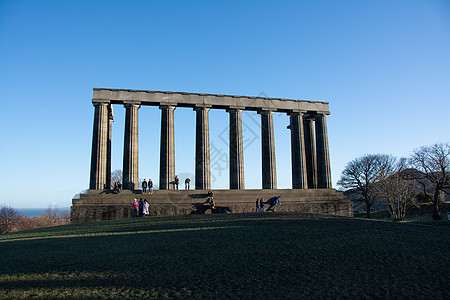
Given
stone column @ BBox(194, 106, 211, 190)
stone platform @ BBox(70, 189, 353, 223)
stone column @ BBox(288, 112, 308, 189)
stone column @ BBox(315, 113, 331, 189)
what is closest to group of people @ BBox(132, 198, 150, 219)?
stone platform @ BBox(70, 189, 353, 223)

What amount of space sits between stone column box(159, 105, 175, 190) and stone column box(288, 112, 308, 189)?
49.9ft

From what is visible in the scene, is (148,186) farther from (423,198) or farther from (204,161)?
(423,198)

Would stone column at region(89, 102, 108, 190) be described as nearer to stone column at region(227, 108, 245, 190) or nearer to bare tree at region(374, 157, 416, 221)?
stone column at region(227, 108, 245, 190)

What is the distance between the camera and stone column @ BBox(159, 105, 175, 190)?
35.6 metres

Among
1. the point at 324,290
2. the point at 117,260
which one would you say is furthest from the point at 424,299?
the point at 117,260

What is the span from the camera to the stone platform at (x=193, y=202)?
1231 inches

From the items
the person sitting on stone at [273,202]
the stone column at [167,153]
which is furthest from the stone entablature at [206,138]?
the person sitting on stone at [273,202]

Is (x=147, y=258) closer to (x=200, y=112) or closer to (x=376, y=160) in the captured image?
(x=200, y=112)

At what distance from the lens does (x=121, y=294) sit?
708 cm

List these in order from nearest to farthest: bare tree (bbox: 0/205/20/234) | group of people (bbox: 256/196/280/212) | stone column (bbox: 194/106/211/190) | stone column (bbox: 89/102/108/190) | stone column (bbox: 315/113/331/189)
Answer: group of people (bbox: 256/196/280/212) < stone column (bbox: 89/102/108/190) < stone column (bbox: 194/106/211/190) < stone column (bbox: 315/113/331/189) < bare tree (bbox: 0/205/20/234)

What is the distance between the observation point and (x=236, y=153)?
124ft

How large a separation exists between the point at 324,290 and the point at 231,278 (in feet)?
7.32

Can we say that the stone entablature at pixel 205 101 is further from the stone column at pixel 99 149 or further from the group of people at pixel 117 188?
the group of people at pixel 117 188

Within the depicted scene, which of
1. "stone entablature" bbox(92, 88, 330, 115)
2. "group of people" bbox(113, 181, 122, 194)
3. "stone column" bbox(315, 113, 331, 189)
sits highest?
"stone entablature" bbox(92, 88, 330, 115)
